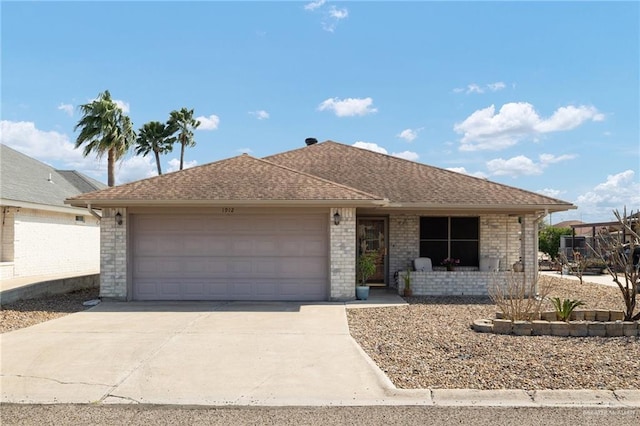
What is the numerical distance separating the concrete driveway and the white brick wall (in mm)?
6925

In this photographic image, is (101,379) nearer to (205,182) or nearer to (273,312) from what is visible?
(273,312)

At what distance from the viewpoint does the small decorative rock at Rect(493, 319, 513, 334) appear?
7.88 metres

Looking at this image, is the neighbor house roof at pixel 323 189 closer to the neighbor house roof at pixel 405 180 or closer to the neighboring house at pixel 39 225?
the neighbor house roof at pixel 405 180

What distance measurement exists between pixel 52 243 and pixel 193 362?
12.4m

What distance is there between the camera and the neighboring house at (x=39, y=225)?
14.6 m

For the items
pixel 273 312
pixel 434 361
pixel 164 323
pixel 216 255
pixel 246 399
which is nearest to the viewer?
pixel 246 399

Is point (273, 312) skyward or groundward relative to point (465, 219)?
groundward

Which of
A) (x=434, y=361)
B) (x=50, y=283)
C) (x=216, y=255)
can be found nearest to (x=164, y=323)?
(x=216, y=255)

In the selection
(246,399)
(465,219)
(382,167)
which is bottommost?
(246,399)

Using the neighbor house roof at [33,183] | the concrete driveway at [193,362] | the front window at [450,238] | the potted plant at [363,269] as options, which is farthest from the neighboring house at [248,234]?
the neighbor house roof at [33,183]

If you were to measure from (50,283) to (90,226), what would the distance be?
625cm

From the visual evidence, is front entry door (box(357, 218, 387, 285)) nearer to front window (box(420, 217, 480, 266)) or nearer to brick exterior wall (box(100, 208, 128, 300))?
front window (box(420, 217, 480, 266))

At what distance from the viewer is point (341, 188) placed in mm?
11984

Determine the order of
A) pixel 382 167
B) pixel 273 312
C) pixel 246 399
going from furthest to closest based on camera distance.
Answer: pixel 382 167
pixel 273 312
pixel 246 399
